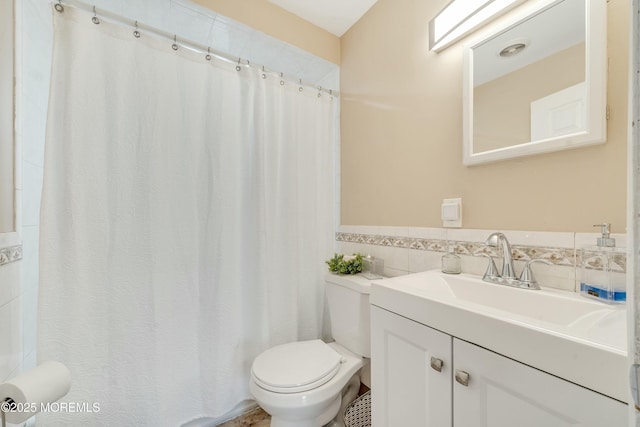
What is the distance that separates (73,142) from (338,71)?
1611mm

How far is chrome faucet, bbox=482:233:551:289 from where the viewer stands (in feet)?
2.83

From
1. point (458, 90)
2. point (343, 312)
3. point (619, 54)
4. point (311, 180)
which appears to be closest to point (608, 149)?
point (619, 54)

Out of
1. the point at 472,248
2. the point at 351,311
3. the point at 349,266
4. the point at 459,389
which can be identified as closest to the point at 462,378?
the point at 459,389

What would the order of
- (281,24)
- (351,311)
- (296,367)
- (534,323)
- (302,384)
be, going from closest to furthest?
A: (534,323)
(302,384)
(296,367)
(351,311)
(281,24)

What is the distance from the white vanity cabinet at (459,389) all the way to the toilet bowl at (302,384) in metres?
0.24

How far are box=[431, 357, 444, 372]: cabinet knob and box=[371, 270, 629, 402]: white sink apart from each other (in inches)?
3.6

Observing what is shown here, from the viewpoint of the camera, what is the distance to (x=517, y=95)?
0.95 meters

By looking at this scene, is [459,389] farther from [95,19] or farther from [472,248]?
[95,19]

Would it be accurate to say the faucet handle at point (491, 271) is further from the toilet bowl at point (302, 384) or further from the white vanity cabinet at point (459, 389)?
the toilet bowl at point (302, 384)

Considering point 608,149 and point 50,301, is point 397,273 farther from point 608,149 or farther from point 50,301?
point 50,301

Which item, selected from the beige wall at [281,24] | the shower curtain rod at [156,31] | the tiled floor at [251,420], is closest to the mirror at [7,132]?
the shower curtain rod at [156,31]

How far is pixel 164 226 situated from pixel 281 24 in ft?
4.57

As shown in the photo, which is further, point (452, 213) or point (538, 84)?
point (452, 213)

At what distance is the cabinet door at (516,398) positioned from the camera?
0.48 meters
